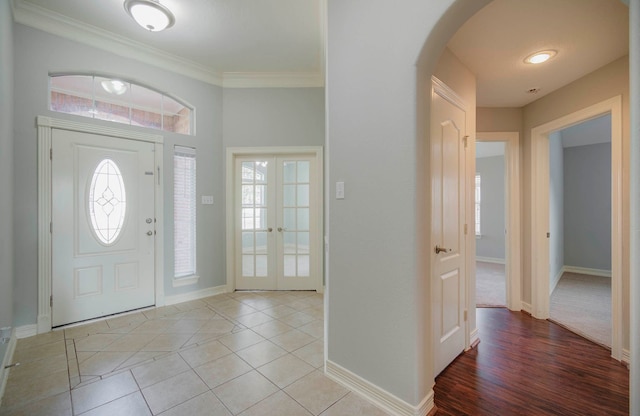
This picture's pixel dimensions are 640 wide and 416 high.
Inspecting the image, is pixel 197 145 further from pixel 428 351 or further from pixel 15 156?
pixel 428 351

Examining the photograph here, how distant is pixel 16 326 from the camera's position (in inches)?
101

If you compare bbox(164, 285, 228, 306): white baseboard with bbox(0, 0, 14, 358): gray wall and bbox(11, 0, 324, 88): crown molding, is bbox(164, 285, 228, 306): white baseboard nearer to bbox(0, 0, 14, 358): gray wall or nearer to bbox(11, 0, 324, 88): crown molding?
bbox(0, 0, 14, 358): gray wall

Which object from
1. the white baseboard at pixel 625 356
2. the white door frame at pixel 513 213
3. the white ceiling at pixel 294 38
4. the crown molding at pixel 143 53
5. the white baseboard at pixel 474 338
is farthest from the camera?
the white door frame at pixel 513 213

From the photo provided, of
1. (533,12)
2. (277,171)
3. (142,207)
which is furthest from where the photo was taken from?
(277,171)

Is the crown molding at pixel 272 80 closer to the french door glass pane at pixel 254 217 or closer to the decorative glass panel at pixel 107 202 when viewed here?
the french door glass pane at pixel 254 217

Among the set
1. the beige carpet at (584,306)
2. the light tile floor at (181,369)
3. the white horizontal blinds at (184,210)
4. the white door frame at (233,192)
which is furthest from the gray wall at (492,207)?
the white horizontal blinds at (184,210)

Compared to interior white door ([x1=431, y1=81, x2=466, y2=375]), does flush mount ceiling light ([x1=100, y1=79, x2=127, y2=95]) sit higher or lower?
higher

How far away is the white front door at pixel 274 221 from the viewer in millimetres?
4039

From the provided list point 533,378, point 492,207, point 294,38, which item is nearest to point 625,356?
point 533,378

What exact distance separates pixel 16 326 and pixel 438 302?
372 centimetres

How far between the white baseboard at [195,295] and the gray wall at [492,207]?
6.09 meters

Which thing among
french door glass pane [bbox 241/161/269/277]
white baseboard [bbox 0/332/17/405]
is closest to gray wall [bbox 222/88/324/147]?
french door glass pane [bbox 241/161/269/277]

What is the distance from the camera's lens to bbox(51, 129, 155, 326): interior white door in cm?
282

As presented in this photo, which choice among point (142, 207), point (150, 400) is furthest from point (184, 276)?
point (150, 400)
